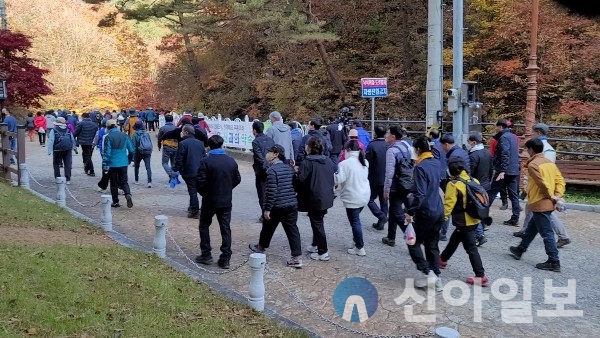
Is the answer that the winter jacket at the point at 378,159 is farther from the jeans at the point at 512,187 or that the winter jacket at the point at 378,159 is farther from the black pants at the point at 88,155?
the black pants at the point at 88,155

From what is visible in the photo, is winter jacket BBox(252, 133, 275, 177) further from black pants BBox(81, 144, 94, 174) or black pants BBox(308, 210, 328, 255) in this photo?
black pants BBox(81, 144, 94, 174)

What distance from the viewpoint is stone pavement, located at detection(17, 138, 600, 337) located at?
536 centimetres

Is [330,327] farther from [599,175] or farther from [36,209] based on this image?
[599,175]

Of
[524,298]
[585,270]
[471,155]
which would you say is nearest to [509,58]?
[471,155]

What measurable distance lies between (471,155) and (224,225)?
168 inches

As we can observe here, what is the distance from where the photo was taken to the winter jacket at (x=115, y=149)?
33.8ft

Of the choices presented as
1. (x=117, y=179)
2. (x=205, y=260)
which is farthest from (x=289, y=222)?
(x=117, y=179)

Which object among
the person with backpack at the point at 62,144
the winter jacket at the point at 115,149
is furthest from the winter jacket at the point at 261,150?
the person with backpack at the point at 62,144

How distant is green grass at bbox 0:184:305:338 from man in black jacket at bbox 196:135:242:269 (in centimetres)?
78

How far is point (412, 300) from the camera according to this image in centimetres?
598

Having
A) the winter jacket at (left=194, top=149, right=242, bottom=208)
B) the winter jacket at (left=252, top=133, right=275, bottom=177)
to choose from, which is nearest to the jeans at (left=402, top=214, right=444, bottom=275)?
the winter jacket at (left=194, top=149, right=242, bottom=208)

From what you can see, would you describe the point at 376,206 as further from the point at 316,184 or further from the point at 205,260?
the point at 205,260

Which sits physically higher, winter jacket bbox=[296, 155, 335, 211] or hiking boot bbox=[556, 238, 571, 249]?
winter jacket bbox=[296, 155, 335, 211]

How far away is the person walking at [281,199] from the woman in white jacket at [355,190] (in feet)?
3.13
